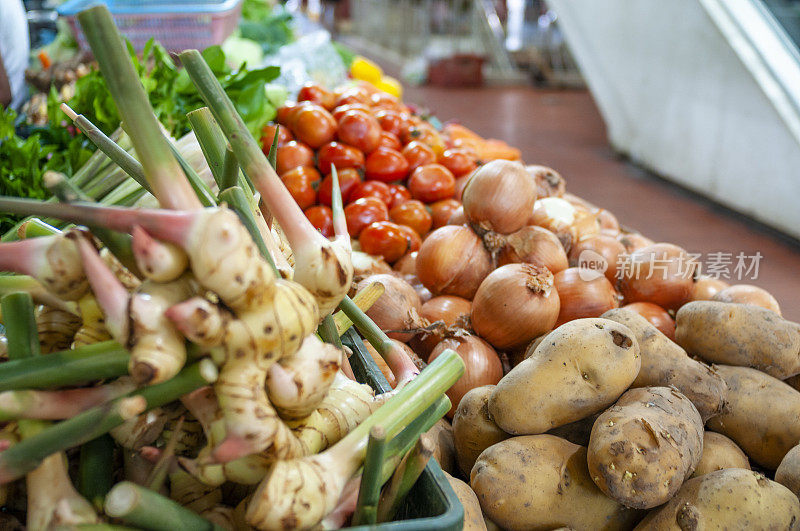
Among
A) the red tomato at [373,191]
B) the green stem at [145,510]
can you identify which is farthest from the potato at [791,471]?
the red tomato at [373,191]

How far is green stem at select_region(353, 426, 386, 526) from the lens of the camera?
29.1 inches

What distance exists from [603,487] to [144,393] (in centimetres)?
82

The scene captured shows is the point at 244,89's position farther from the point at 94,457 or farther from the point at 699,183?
the point at 699,183

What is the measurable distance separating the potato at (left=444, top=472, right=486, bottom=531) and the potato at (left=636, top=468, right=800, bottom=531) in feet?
1.06

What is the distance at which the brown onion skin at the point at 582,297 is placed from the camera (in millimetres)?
1697

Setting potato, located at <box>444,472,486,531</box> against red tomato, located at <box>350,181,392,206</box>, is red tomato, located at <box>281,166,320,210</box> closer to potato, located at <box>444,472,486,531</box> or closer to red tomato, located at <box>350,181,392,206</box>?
red tomato, located at <box>350,181,392,206</box>

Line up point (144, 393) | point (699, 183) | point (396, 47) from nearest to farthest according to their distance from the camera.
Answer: point (144, 393)
point (699, 183)
point (396, 47)

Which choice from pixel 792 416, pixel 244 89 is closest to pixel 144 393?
pixel 792 416

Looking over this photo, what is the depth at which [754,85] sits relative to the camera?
3791 mm

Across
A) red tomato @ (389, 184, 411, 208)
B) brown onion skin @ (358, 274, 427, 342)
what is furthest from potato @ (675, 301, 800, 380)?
red tomato @ (389, 184, 411, 208)

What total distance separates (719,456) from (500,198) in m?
0.89

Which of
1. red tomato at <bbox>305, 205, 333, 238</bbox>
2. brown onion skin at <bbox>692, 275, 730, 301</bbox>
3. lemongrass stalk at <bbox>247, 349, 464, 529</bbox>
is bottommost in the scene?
brown onion skin at <bbox>692, 275, 730, 301</bbox>

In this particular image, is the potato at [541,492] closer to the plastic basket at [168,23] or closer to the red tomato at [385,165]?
the red tomato at [385,165]

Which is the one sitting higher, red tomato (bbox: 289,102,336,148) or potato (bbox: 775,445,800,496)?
red tomato (bbox: 289,102,336,148)
